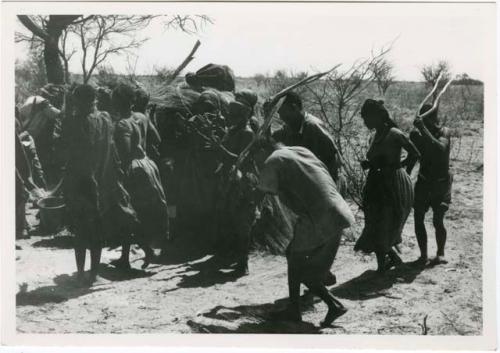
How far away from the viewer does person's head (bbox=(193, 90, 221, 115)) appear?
7422 mm

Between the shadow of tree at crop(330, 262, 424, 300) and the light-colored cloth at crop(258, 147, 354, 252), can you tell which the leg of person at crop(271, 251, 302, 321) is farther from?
the shadow of tree at crop(330, 262, 424, 300)

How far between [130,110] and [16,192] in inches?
60.8

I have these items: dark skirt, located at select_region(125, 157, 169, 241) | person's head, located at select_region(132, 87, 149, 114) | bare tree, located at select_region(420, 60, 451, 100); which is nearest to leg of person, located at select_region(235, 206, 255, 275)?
dark skirt, located at select_region(125, 157, 169, 241)

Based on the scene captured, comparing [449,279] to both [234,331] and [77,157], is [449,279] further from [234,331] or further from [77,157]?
[77,157]

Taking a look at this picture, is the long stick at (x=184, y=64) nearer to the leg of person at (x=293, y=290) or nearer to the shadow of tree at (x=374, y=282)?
the leg of person at (x=293, y=290)

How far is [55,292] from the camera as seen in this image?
6.89 meters

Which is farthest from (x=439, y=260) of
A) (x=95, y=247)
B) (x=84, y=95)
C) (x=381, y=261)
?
(x=84, y=95)

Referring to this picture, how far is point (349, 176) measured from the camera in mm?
7863

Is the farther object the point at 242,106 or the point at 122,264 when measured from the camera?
the point at 122,264

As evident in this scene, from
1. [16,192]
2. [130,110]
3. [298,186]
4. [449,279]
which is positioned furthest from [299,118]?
[16,192]

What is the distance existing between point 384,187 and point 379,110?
78 cm

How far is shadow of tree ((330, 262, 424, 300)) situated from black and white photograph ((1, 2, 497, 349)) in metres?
0.02

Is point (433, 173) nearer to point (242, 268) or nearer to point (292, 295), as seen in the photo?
point (292, 295)

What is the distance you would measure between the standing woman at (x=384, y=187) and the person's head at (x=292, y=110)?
0.76 metres
